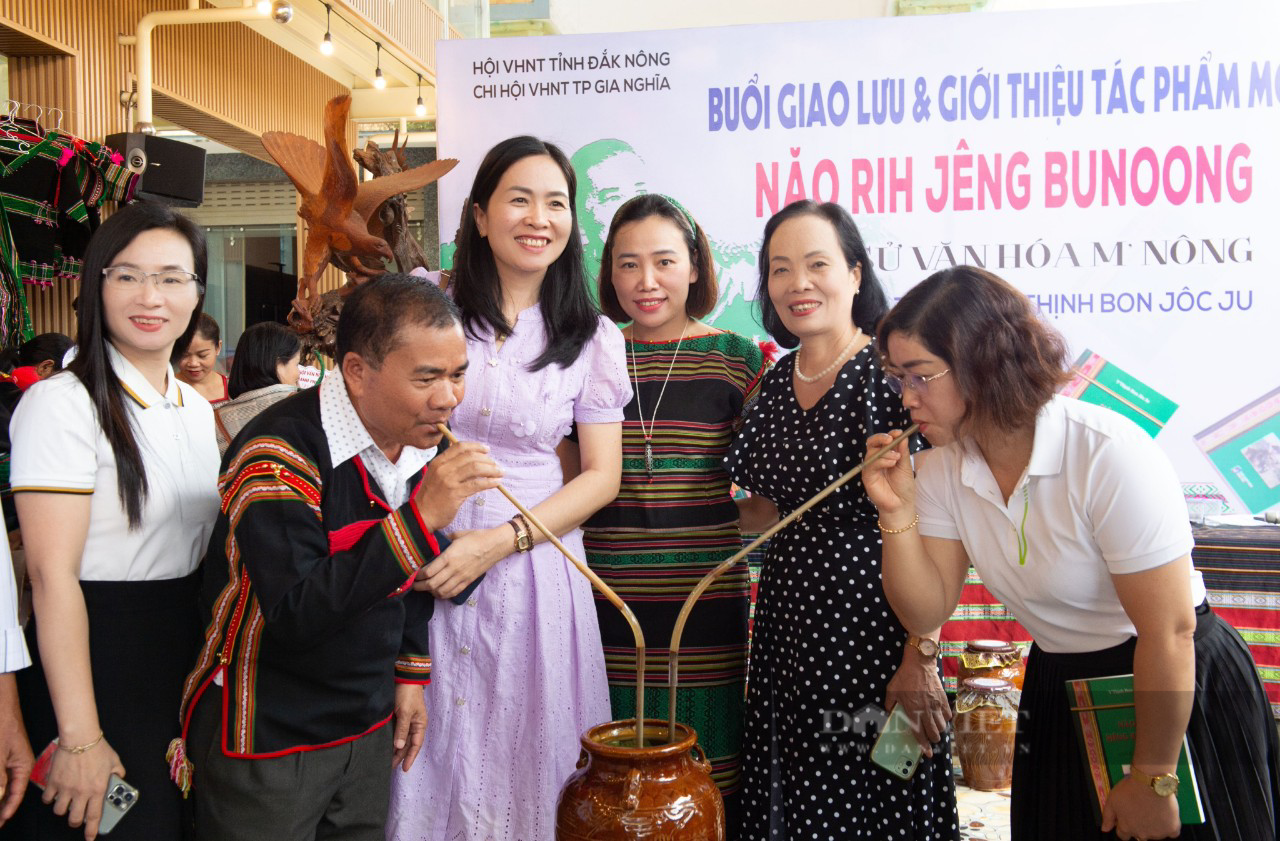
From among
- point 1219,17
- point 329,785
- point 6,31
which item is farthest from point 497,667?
point 6,31

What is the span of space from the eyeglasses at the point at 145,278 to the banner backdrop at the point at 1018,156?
2091mm

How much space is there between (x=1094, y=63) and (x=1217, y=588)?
5.61ft

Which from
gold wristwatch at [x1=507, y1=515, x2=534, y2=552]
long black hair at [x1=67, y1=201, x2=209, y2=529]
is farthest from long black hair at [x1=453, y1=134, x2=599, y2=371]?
long black hair at [x1=67, y1=201, x2=209, y2=529]

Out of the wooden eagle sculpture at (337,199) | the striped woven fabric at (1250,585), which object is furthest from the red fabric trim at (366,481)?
the striped woven fabric at (1250,585)

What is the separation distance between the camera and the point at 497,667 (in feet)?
5.51

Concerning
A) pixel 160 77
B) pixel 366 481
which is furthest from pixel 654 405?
pixel 160 77

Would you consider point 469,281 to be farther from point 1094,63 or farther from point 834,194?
point 1094,63

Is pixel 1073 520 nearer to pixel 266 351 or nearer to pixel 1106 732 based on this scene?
pixel 1106 732

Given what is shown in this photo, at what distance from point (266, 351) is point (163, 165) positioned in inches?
109

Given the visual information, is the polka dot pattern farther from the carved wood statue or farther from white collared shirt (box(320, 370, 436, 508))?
the carved wood statue

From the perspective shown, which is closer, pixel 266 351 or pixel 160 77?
pixel 266 351

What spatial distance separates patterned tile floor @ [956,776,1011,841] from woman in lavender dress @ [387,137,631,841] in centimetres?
148

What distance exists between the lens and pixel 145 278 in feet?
4.85

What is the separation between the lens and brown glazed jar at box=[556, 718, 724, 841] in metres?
1.06
